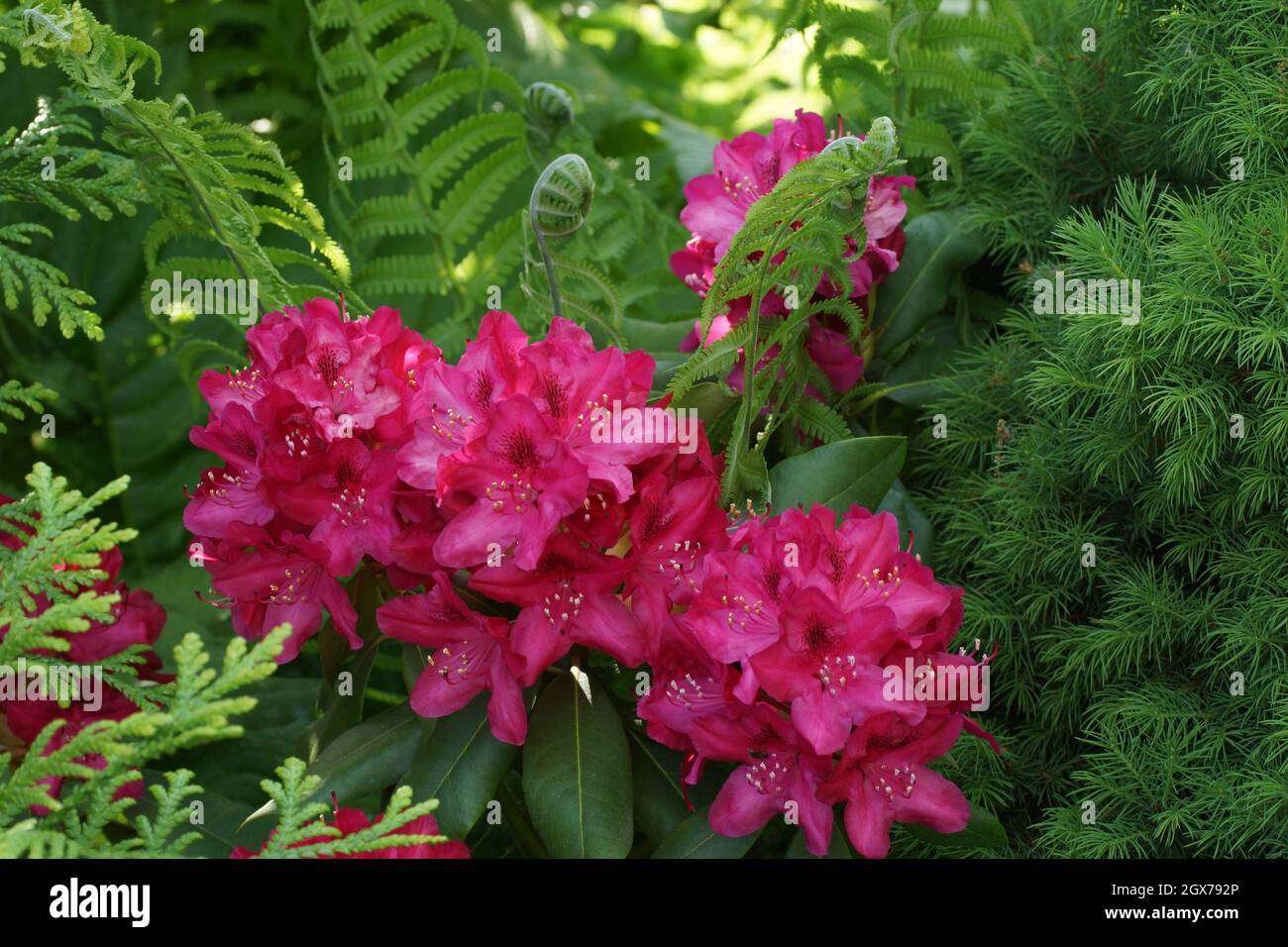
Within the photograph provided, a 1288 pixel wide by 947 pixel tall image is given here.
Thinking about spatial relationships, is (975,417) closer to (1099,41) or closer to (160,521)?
(1099,41)

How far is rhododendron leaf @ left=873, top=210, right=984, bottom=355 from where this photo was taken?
1.09 meters

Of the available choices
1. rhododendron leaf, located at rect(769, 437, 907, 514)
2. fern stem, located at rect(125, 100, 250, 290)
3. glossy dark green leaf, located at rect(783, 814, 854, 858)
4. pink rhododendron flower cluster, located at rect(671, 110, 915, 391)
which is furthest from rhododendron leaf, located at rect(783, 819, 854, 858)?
fern stem, located at rect(125, 100, 250, 290)

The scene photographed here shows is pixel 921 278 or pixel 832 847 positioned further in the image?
pixel 921 278

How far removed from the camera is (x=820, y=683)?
29.6 inches

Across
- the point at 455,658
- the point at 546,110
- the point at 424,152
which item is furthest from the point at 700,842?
the point at 424,152

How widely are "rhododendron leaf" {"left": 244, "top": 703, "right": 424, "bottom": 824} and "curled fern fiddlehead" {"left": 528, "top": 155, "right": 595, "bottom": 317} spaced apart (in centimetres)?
33

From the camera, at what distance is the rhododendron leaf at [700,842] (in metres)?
0.80

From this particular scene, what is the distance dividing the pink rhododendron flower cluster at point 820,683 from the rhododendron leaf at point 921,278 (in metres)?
0.34

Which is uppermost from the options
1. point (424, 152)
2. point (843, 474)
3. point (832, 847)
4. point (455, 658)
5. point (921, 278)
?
point (424, 152)

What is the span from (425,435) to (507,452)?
68 mm

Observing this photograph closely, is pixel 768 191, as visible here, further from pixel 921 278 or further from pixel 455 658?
pixel 455 658

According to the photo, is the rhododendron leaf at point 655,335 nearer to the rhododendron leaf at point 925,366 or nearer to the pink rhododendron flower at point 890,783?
the rhododendron leaf at point 925,366

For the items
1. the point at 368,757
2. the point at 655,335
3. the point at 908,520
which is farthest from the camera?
the point at 655,335

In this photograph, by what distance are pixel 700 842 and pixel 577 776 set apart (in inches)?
3.5
